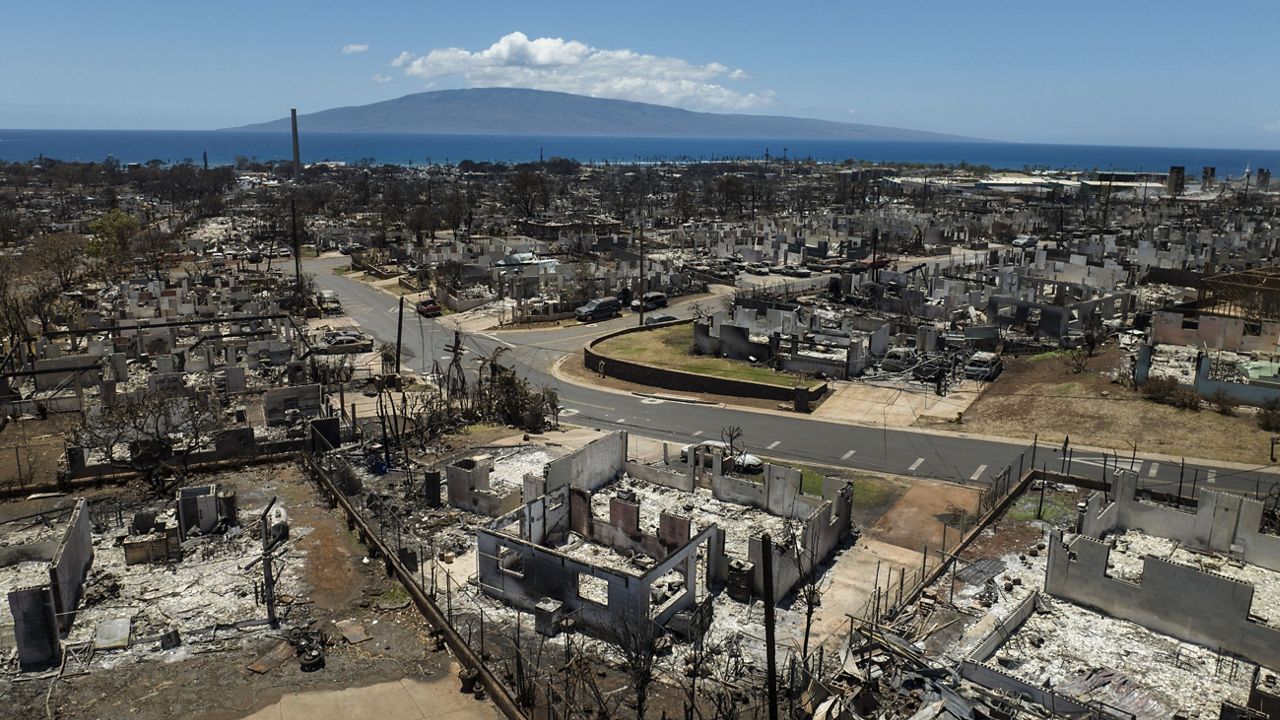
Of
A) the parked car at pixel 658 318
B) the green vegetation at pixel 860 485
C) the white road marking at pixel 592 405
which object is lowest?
the white road marking at pixel 592 405

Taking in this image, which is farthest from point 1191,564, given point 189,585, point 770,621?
point 189,585

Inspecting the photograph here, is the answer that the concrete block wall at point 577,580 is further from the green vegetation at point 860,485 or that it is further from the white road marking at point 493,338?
the white road marking at point 493,338

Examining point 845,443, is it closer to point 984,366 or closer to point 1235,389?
point 984,366

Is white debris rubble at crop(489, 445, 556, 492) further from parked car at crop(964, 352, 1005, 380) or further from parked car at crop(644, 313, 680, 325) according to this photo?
parked car at crop(644, 313, 680, 325)

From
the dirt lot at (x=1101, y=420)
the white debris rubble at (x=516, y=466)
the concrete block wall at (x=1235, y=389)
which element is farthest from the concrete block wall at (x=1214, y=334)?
the white debris rubble at (x=516, y=466)

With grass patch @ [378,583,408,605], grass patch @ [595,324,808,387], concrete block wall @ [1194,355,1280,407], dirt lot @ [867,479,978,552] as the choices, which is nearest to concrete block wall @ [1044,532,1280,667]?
dirt lot @ [867,479,978,552]

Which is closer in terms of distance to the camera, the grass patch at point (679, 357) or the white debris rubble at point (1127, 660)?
the white debris rubble at point (1127, 660)

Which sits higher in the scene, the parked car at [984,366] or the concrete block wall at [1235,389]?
the concrete block wall at [1235,389]
